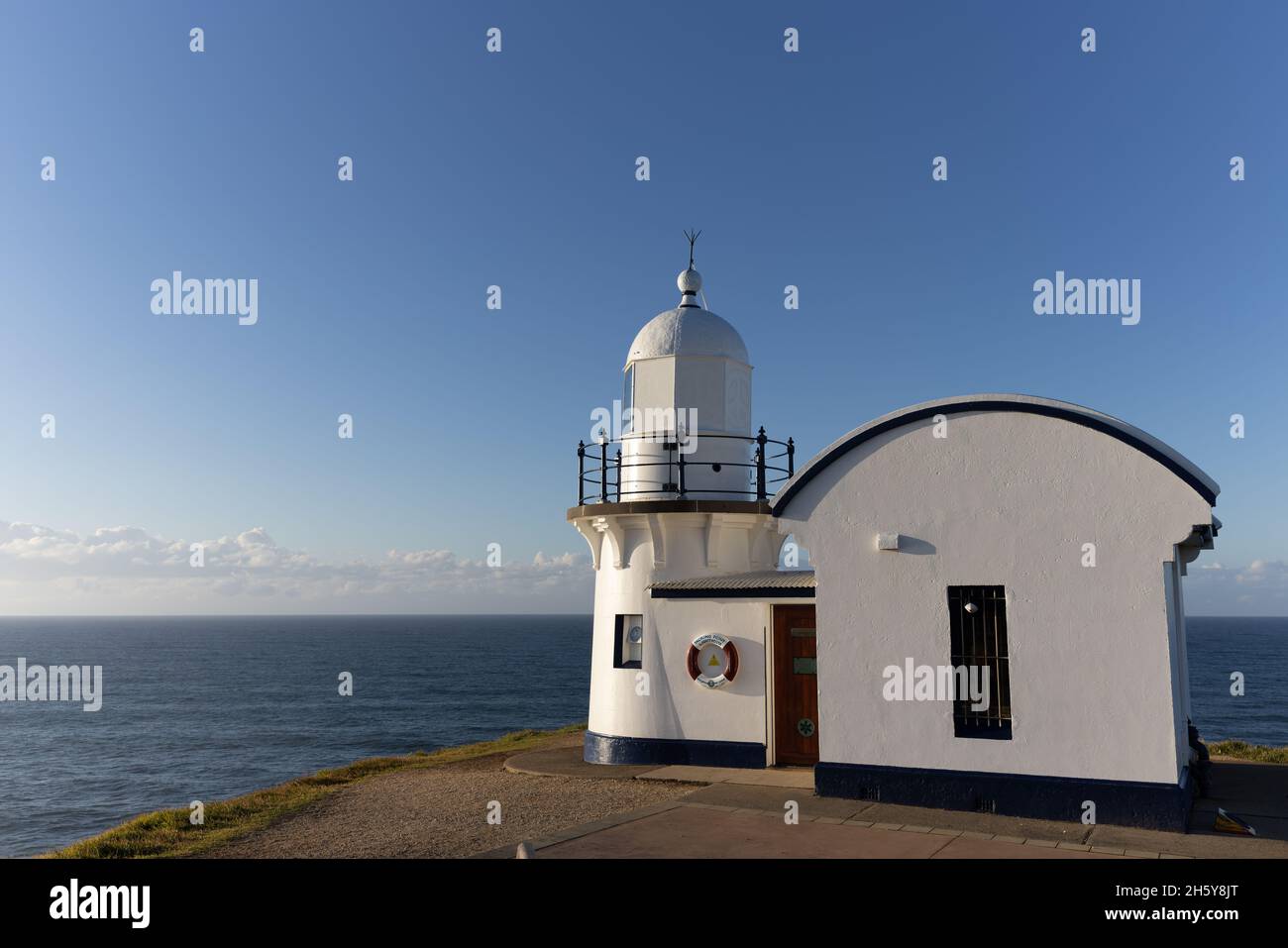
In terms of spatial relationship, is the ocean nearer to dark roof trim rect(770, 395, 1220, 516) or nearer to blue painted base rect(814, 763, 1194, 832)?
blue painted base rect(814, 763, 1194, 832)

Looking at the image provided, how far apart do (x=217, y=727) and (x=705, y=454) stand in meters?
50.6

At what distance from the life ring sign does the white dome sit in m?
5.52

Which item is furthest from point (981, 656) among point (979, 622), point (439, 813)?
point (439, 813)

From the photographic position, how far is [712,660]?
50.3 feet

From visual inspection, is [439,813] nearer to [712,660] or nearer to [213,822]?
[213,822]

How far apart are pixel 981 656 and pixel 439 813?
294 inches

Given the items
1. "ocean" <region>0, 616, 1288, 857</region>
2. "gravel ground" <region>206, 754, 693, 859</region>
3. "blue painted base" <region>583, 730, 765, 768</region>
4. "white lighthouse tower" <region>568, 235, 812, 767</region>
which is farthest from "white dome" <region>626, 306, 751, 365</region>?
"ocean" <region>0, 616, 1288, 857</region>

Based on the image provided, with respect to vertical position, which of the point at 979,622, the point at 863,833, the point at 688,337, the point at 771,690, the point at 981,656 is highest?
the point at 688,337

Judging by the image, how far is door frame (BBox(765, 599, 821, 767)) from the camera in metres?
14.8
